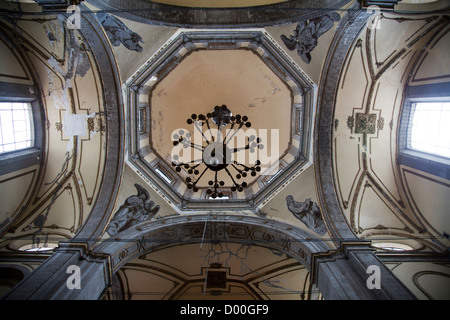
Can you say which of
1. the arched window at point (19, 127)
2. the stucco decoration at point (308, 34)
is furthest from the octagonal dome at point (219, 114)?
the arched window at point (19, 127)

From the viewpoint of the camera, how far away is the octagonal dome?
8.63 metres

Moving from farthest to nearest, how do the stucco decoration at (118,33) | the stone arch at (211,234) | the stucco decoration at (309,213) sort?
1. the stucco decoration at (309,213)
2. the stone arch at (211,234)
3. the stucco decoration at (118,33)

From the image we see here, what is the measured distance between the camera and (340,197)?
8.95 metres

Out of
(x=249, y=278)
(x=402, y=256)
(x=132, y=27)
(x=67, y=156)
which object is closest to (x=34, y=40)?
(x=132, y=27)

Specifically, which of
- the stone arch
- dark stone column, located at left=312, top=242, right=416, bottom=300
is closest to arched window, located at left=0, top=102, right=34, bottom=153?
the stone arch

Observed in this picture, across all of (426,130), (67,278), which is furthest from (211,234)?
(426,130)

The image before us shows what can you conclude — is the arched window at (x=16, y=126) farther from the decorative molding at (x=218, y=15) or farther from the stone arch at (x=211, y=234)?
the decorative molding at (x=218, y=15)

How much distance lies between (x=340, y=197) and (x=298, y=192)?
1279mm

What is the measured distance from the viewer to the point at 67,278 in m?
5.90

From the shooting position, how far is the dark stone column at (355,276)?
5551 mm

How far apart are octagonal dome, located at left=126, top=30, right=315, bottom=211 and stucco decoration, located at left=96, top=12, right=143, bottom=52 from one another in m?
0.70

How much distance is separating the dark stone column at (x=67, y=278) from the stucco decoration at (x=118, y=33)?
218 inches

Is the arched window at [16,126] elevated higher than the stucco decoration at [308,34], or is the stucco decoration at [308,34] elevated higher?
the stucco decoration at [308,34]

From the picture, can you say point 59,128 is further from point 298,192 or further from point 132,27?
point 298,192
